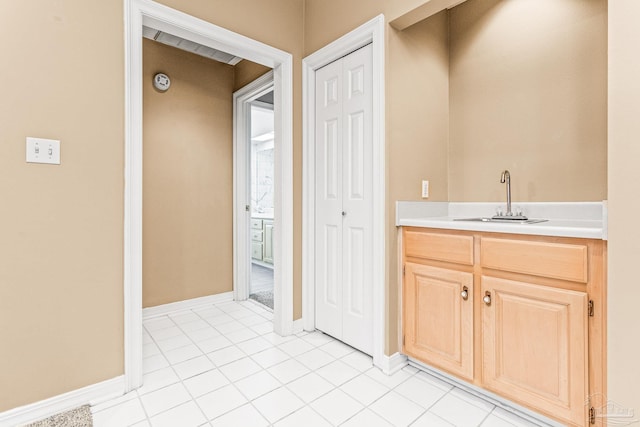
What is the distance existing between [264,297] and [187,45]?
2633mm

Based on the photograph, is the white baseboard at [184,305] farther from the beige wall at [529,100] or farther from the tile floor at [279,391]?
the beige wall at [529,100]

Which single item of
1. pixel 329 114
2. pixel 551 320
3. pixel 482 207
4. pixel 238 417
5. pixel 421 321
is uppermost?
pixel 329 114

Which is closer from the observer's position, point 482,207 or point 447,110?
point 482,207

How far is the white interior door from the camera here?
83.0 inches

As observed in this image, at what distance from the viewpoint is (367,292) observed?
6.94 ft

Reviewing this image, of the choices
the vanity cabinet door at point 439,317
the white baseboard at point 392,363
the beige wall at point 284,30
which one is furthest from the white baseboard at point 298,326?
the vanity cabinet door at point 439,317

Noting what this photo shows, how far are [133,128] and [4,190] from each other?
0.63 m

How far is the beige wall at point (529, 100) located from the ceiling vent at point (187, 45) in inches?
83.4

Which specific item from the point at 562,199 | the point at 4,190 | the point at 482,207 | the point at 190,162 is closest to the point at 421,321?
the point at 482,207

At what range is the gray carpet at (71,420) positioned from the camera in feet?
4.85

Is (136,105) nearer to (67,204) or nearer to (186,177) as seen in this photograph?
(67,204)

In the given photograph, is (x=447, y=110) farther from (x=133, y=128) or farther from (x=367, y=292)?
(x=133, y=128)

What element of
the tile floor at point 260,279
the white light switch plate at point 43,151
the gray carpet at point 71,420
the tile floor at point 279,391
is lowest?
the gray carpet at point 71,420

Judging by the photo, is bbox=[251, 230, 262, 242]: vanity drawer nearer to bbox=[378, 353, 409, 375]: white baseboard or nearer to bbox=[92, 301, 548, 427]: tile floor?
bbox=[92, 301, 548, 427]: tile floor
